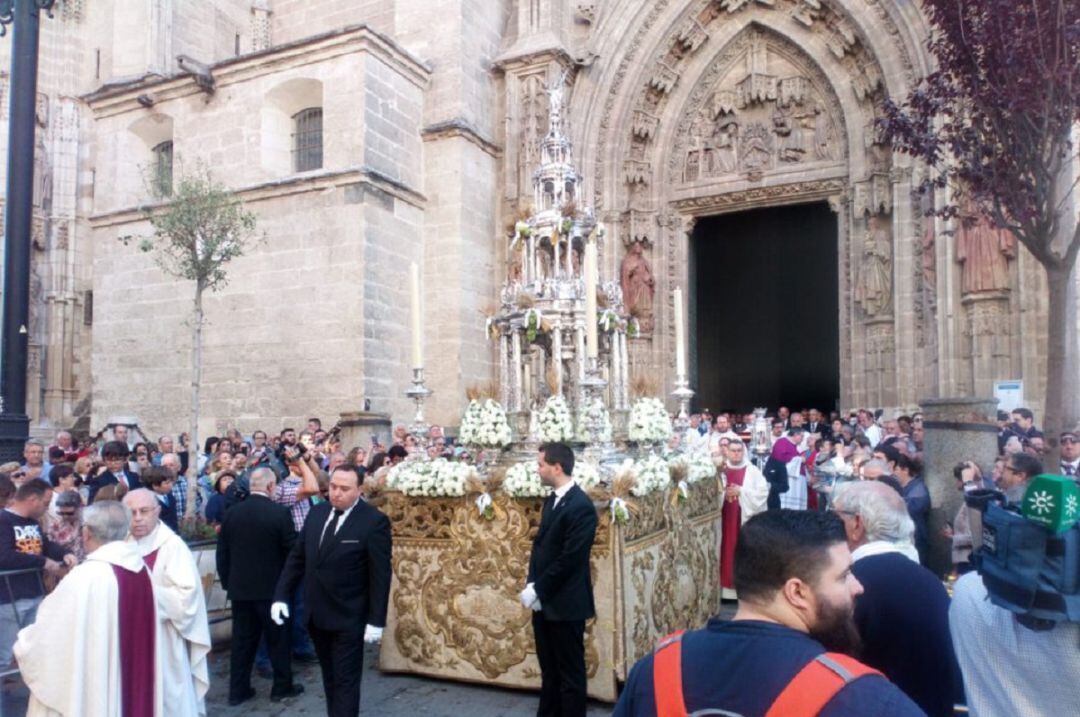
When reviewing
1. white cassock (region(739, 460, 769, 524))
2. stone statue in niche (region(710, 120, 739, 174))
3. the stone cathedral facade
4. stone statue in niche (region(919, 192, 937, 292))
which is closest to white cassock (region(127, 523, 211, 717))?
white cassock (region(739, 460, 769, 524))

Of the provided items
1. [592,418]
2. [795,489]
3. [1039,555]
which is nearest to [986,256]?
[795,489]

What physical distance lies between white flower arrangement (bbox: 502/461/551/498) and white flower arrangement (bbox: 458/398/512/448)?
86 cm

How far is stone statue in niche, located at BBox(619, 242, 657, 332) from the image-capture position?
17672mm

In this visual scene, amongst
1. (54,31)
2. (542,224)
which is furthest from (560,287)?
(54,31)

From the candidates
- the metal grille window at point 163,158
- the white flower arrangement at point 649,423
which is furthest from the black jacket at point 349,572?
the metal grille window at point 163,158

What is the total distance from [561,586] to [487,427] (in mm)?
2297

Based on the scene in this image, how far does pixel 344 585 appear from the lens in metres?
5.05

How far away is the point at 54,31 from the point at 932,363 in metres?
23.6

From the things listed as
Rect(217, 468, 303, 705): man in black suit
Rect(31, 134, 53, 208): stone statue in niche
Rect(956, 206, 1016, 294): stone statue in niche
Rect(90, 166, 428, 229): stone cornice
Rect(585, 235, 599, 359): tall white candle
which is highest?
Rect(31, 134, 53, 208): stone statue in niche

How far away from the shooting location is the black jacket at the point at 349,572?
5.03m

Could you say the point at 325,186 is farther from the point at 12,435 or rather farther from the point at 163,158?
the point at 12,435

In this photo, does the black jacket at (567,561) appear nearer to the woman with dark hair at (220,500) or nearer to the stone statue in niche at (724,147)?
the woman with dark hair at (220,500)

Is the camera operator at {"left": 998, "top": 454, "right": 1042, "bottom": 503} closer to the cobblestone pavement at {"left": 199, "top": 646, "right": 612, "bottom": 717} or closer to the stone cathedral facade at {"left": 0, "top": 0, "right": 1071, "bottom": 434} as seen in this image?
the cobblestone pavement at {"left": 199, "top": 646, "right": 612, "bottom": 717}

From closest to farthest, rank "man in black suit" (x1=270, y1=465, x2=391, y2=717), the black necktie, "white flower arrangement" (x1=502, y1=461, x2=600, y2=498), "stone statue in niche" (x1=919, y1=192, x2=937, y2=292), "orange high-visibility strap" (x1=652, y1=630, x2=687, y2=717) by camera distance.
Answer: "orange high-visibility strap" (x1=652, y1=630, x2=687, y2=717)
"man in black suit" (x1=270, y1=465, x2=391, y2=717)
the black necktie
"white flower arrangement" (x1=502, y1=461, x2=600, y2=498)
"stone statue in niche" (x1=919, y1=192, x2=937, y2=292)
